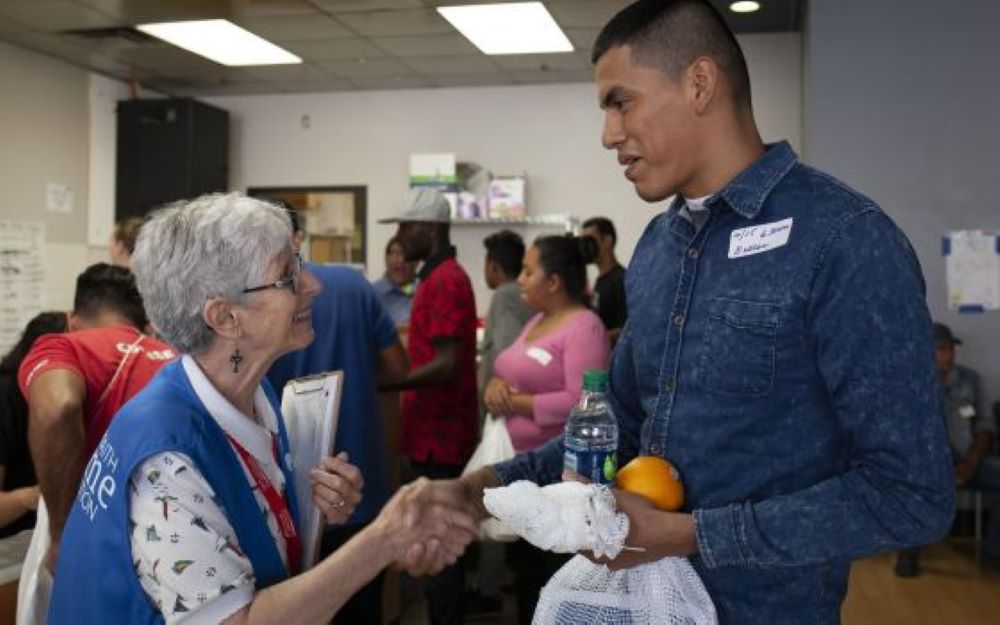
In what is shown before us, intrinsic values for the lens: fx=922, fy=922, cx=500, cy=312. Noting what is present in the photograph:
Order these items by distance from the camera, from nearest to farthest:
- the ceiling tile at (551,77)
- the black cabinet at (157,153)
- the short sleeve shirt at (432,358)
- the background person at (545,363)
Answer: the background person at (545,363) → the short sleeve shirt at (432,358) → the ceiling tile at (551,77) → the black cabinet at (157,153)

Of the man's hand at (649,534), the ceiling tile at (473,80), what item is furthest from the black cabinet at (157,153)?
the man's hand at (649,534)

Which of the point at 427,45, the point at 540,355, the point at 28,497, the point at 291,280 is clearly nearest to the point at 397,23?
the point at 427,45

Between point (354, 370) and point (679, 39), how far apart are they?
185 centimetres

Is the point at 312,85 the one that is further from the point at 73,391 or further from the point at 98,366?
the point at 73,391

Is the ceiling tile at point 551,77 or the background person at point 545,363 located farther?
the ceiling tile at point 551,77

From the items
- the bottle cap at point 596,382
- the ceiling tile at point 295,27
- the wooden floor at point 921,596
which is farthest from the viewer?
the ceiling tile at point 295,27

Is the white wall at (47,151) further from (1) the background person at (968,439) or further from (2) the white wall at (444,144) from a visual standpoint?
(1) the background person at (968,439)

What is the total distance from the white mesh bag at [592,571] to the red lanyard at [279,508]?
Answer: 427 millimetres

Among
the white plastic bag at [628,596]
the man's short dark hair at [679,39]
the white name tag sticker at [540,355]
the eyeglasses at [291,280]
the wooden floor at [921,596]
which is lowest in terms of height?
the wooden floor at [921,596]

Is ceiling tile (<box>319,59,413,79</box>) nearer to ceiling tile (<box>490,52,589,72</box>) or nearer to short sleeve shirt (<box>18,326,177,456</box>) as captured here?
ceiling tile (<box>490,52,589,72</box>)

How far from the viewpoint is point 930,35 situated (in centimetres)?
542

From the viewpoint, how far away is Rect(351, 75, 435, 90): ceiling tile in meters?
7.82

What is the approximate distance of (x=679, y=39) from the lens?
136cm

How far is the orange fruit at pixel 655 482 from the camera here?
1291 mm
